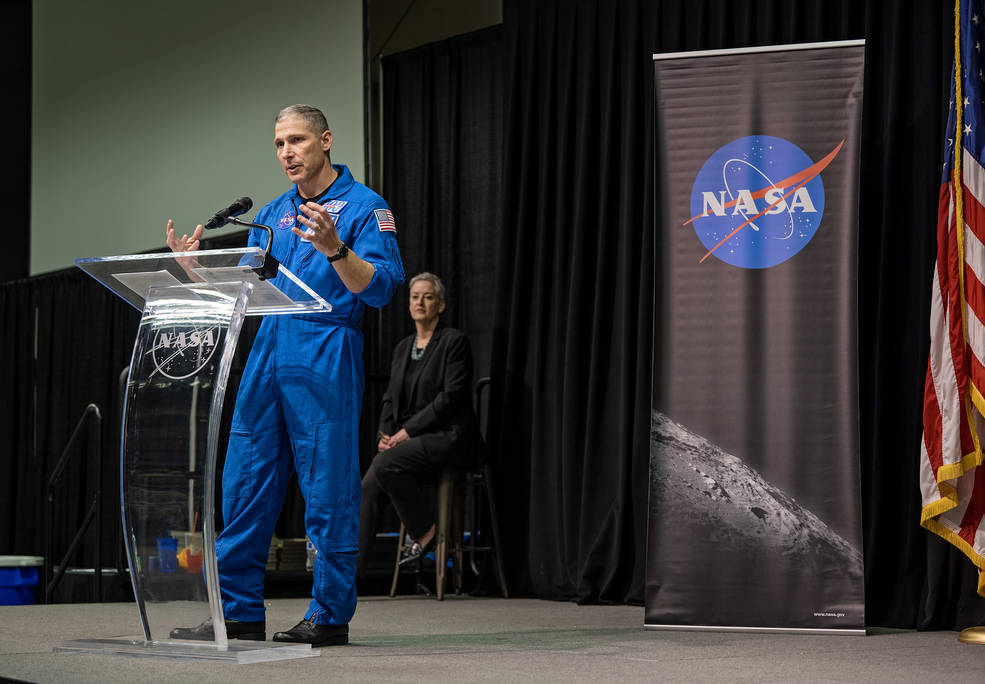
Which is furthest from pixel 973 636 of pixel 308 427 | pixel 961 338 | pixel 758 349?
pixel 308 427

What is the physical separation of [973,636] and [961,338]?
832 millimetres

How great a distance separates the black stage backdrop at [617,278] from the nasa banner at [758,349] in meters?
0.43

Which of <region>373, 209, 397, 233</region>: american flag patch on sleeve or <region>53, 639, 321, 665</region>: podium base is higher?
<region>373, 209, 397, 233</region>: american flag patch on sleeve

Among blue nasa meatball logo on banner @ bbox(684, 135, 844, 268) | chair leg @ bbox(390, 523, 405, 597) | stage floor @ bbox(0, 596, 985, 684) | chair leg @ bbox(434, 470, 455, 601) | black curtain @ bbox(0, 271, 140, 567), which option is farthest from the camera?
black curtain @ bbox(0, 271, 140, 567)

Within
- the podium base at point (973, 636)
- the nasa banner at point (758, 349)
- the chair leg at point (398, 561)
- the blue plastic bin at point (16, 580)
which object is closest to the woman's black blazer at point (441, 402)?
the chair leg at point (398, 561)

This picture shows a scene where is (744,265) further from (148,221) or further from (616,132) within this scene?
(148,221)

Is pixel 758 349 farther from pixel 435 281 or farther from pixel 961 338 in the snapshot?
pixel 435 281

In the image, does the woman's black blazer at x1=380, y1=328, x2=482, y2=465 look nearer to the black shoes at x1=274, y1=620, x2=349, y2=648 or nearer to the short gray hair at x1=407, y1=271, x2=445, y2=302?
the short gray hair at x1=407, y1=271, x2=445, y2=302

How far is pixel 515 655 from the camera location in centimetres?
286

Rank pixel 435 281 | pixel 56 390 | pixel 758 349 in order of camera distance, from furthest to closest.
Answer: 1. pixel 56 390
2. pixel 435 281
3. pixel 758 349

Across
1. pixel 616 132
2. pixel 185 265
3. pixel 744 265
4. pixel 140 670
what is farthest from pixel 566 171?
pixel 140 670

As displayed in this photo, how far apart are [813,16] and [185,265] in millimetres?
2709

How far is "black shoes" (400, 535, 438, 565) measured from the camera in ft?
16.5

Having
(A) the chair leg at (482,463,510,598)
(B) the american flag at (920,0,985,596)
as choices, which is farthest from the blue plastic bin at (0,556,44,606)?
(B) the american flag at (920,0,985,596)
